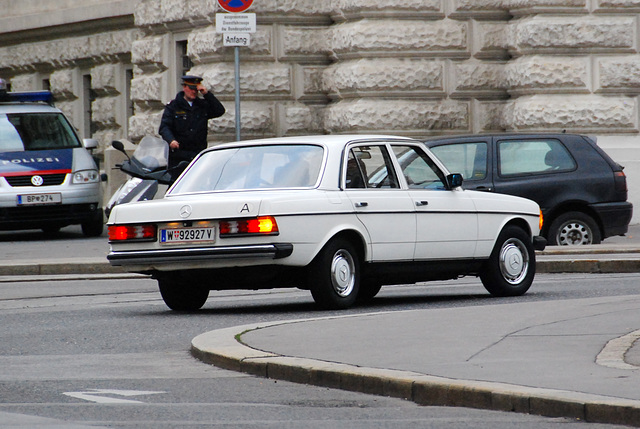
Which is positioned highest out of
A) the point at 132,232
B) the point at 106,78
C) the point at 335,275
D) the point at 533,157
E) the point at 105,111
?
the point at 106,78

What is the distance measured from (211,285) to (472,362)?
4052 mm

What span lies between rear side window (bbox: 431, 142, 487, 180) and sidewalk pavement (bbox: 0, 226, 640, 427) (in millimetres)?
5576

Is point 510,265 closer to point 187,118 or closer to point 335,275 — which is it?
point 335,275

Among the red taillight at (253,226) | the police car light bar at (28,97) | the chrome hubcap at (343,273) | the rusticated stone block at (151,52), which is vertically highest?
the rusticated stone block at (151,52)

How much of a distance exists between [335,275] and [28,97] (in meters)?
12.3

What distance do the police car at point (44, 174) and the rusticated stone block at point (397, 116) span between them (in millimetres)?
3533

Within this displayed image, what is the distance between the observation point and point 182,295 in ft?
39.4

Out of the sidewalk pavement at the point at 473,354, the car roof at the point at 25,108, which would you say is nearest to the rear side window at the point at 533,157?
the sidewalk pavement at the point at 473,354

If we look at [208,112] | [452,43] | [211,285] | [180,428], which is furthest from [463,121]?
[180,428]

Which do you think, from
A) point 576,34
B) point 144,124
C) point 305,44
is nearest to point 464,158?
point 576,34

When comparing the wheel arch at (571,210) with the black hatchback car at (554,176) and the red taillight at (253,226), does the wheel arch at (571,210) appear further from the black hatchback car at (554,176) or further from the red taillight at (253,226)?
the red taillight at (253,226)

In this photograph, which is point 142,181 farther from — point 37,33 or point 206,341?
point 37,33

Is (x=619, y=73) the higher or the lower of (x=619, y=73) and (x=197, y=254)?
the higher

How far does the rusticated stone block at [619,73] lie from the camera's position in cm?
2005
